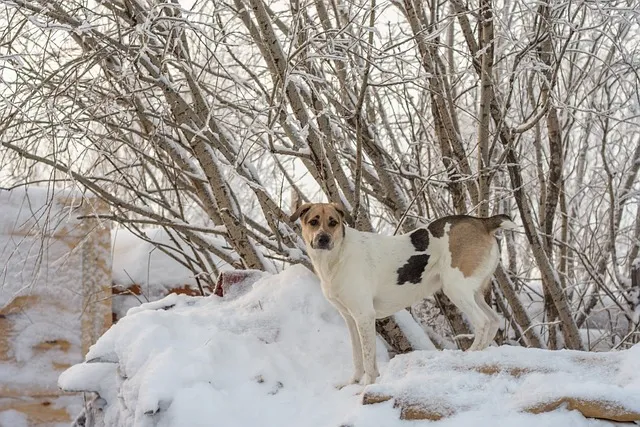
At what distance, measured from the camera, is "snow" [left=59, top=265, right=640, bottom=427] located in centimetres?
358

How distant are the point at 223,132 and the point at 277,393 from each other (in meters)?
2.53

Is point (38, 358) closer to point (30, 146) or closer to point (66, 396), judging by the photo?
point (66, 396)

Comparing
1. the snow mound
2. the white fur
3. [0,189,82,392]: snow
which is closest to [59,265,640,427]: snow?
the snow mound

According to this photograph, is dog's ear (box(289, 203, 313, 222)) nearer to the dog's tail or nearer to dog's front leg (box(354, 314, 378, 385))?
dog's front leg (box(354, 314, 378, 385))

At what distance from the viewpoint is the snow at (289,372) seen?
11.7ft

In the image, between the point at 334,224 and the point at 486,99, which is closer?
the point at 334,224

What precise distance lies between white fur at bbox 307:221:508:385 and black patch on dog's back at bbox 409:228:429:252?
1.0 inches

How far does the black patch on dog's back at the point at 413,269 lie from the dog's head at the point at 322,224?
45 centimetres

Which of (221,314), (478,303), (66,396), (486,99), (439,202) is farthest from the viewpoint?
(66,396)

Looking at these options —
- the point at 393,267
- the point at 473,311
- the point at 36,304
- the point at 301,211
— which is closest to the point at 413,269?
the point at 393,267

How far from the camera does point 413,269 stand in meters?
4.74

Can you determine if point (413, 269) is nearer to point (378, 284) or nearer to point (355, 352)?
point (378, 284)

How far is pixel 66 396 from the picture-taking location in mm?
9273

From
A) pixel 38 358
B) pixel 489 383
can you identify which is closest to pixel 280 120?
pixel 489 383
